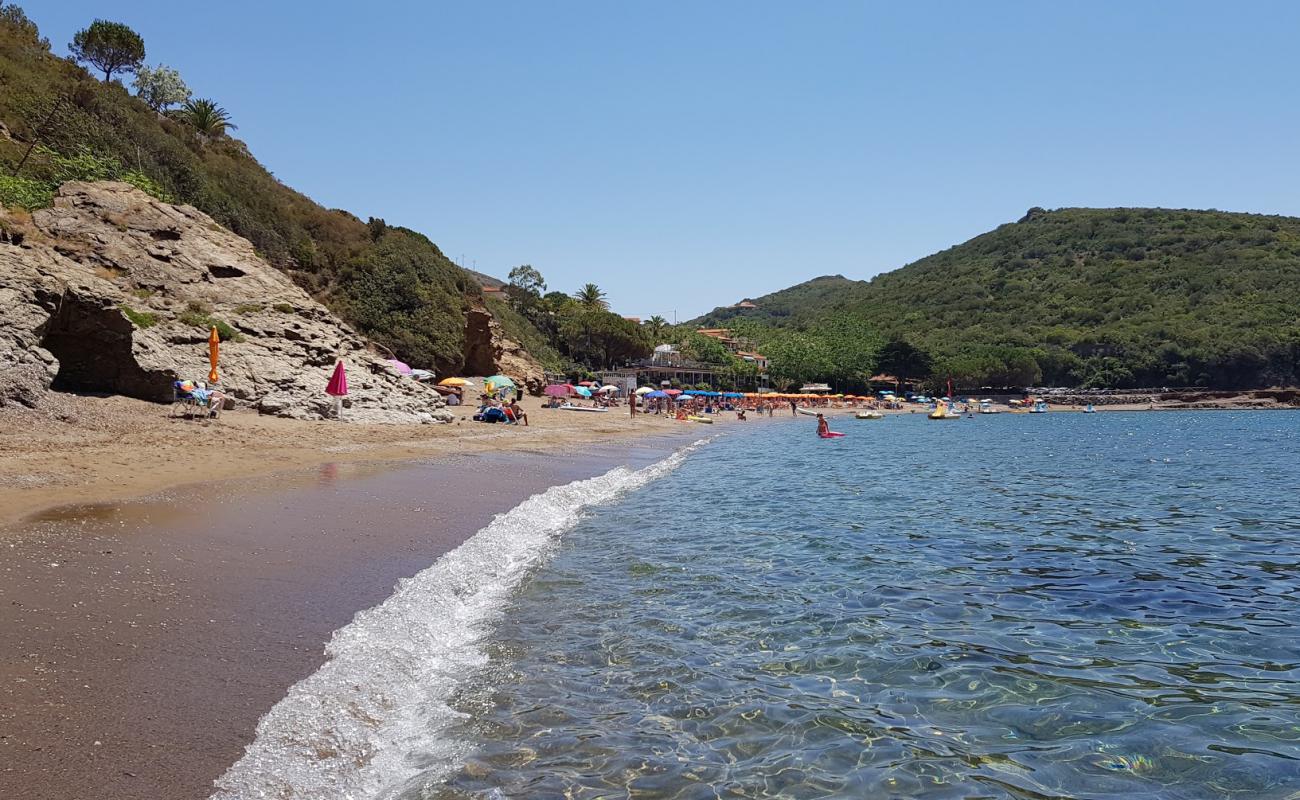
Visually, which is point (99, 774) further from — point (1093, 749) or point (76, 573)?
point (1093, 749)

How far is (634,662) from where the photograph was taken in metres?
6.11

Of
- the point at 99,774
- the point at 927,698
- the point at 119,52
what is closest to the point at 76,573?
the point at 99,774

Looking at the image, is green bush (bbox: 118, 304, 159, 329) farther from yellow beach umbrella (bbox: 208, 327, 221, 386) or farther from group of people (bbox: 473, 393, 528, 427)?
group of people (bbox: 473, 393, 528, 427)

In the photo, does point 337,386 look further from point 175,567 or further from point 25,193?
point 175,567

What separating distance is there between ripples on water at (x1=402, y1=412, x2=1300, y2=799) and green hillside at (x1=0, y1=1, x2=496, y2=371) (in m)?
25.5

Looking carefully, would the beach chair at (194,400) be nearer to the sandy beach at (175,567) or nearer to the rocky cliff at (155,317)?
the rocky cliff at (155,317)

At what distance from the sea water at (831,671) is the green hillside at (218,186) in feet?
83.3

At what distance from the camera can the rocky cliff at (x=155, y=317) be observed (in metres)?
15.2

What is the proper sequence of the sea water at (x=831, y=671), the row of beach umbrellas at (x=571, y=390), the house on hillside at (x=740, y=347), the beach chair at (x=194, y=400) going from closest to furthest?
the sea water at (x=831, y=671)
the beach chair at (x=194, y=400)
the row of beach umbrellas at (x=571, y=390)
the house on hillside at (x=740, y=347)

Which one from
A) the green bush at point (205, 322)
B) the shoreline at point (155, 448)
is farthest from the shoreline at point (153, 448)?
the green bush at point (205, 322)

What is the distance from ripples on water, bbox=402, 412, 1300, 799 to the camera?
4.44 m

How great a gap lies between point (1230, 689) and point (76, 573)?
9.11 m

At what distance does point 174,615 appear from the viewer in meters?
6.10

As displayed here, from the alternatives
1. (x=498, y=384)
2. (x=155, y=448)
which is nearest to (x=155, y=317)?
(x=155, y=448)
